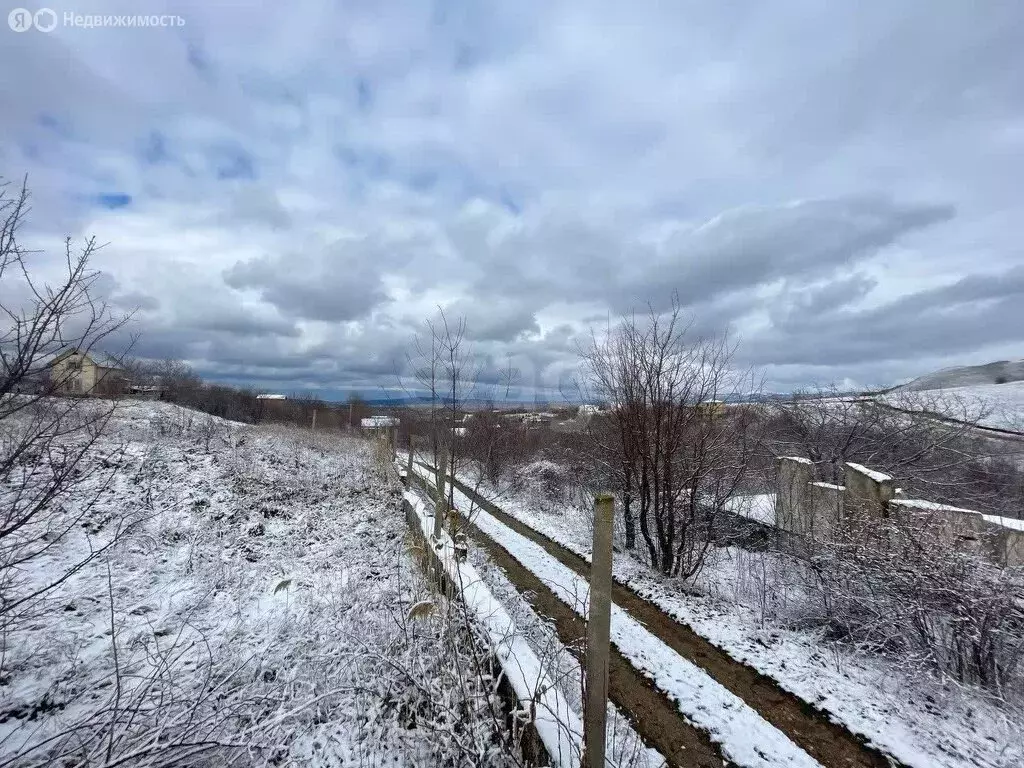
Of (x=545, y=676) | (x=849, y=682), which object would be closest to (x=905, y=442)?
(x=849, y=682)

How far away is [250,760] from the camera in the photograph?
297 centimetres

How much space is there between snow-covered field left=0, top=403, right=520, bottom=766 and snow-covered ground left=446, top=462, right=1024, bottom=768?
126 inches

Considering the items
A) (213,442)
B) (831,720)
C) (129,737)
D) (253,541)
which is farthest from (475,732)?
(213,442)

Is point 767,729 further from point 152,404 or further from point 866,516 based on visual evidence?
point 152,404

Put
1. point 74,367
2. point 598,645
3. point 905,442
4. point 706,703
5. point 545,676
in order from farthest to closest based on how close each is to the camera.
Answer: point 905,442 → point 706,703 → point 74,367 → point 545,676 → point 598,645

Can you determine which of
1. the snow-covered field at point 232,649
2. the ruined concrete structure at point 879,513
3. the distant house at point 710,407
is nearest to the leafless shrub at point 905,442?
the ruined concrete structure at point 879,513

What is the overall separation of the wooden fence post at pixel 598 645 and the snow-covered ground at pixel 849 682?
2676mm

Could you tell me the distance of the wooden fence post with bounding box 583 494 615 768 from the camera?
101 inches

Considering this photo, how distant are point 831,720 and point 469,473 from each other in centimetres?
1700

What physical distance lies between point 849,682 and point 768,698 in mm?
904

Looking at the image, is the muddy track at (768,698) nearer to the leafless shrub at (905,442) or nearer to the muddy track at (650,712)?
the muddy track at (650,712)

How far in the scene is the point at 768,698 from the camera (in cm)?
408

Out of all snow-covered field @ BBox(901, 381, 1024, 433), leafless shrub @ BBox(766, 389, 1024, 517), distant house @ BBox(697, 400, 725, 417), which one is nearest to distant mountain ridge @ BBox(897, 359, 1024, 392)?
snow-covered field @ BBox(901, 381, 1024, 433)

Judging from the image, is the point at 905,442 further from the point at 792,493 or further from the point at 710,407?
the point at 710,407
